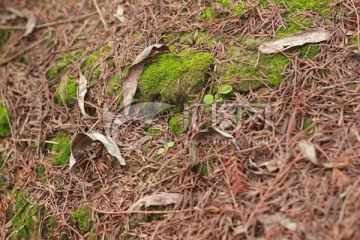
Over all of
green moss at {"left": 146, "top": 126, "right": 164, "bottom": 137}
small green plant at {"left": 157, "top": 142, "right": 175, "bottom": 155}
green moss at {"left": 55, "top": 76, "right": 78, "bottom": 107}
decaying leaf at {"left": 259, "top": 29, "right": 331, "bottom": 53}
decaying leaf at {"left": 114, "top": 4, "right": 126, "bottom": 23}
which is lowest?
small green plant at {"left": 157, "top": 142, "right": 175, "bottom": 155}

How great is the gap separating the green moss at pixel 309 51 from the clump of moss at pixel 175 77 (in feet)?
1.84

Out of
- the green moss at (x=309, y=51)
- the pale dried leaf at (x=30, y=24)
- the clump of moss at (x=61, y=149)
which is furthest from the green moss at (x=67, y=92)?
the green moss at (x=309, y=51)

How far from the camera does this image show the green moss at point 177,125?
256 cm

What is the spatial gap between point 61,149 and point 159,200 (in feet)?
2.95

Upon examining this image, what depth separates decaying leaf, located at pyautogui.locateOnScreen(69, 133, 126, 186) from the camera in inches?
101

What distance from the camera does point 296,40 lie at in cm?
261

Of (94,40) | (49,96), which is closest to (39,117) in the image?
(49,96)

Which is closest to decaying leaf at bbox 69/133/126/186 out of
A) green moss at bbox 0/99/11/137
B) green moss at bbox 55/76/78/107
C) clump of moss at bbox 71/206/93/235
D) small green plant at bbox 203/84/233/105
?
clump of moss at bbox 71/206/93/235

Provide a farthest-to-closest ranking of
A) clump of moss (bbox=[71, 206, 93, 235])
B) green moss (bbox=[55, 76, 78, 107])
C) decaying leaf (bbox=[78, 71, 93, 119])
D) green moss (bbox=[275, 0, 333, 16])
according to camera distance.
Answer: green moss (bbox=[55, 76, 78, 107]), decaying leaf (bbox=[78, 71, 93, 119]), green moss (bbox=[275, 0, 333, 16]), clump of moss (bbox=[71, 206, 93, 235])

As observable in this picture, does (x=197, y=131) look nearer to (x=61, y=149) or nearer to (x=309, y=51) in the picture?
(x=309, y=51)

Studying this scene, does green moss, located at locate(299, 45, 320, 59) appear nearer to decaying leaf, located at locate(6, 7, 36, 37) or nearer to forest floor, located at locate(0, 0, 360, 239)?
forest floor, located at locate(0, 0, 360, 239)

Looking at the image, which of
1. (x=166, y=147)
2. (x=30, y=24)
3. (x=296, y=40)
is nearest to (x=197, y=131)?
(x=166, y=147)

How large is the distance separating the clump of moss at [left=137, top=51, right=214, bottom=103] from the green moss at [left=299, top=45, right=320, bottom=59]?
560 millimetres

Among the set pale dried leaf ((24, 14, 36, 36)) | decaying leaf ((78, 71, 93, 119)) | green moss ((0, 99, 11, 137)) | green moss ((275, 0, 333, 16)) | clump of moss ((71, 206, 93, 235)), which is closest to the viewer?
clump of moss ((71, 206, 93, 235))
